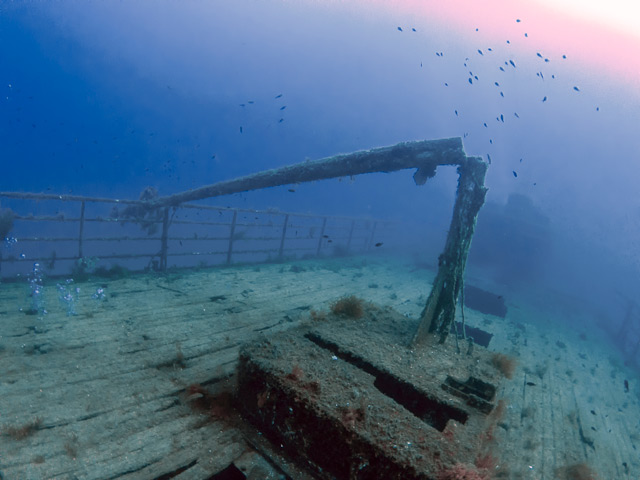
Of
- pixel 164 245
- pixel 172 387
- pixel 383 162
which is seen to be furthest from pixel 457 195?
pixel 164 245

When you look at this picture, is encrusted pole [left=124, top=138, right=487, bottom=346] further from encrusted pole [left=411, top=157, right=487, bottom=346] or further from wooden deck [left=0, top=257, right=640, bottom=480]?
wooden deck [left=0, top=257, right=640, bottom=480]

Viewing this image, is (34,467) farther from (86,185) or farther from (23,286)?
(86,185)

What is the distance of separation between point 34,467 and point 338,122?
7879 inches

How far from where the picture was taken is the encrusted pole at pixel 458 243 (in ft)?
16.4

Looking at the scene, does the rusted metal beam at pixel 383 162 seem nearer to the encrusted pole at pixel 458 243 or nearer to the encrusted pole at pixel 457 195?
the encrusted pole at pixel 457 195

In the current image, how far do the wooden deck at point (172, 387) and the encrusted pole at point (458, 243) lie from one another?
193 cm

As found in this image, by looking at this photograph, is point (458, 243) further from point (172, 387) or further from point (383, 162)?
point (172, 387)

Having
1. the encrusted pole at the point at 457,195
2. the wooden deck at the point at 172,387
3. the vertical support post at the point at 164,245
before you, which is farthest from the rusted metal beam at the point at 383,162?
the vertical support post at the point at 164,245

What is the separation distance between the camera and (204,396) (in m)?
3.55

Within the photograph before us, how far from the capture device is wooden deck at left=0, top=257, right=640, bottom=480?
8.75ft

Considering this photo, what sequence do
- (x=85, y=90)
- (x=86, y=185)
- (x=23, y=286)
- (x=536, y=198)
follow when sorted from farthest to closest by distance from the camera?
(x=85, y=90)
(x=86, y=185)
(x=536, y=198)
(x=23, y=286)

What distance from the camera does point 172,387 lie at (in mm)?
3666

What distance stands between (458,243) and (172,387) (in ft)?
14.4

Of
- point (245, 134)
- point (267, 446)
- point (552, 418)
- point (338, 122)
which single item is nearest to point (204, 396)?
point (267, 446)
